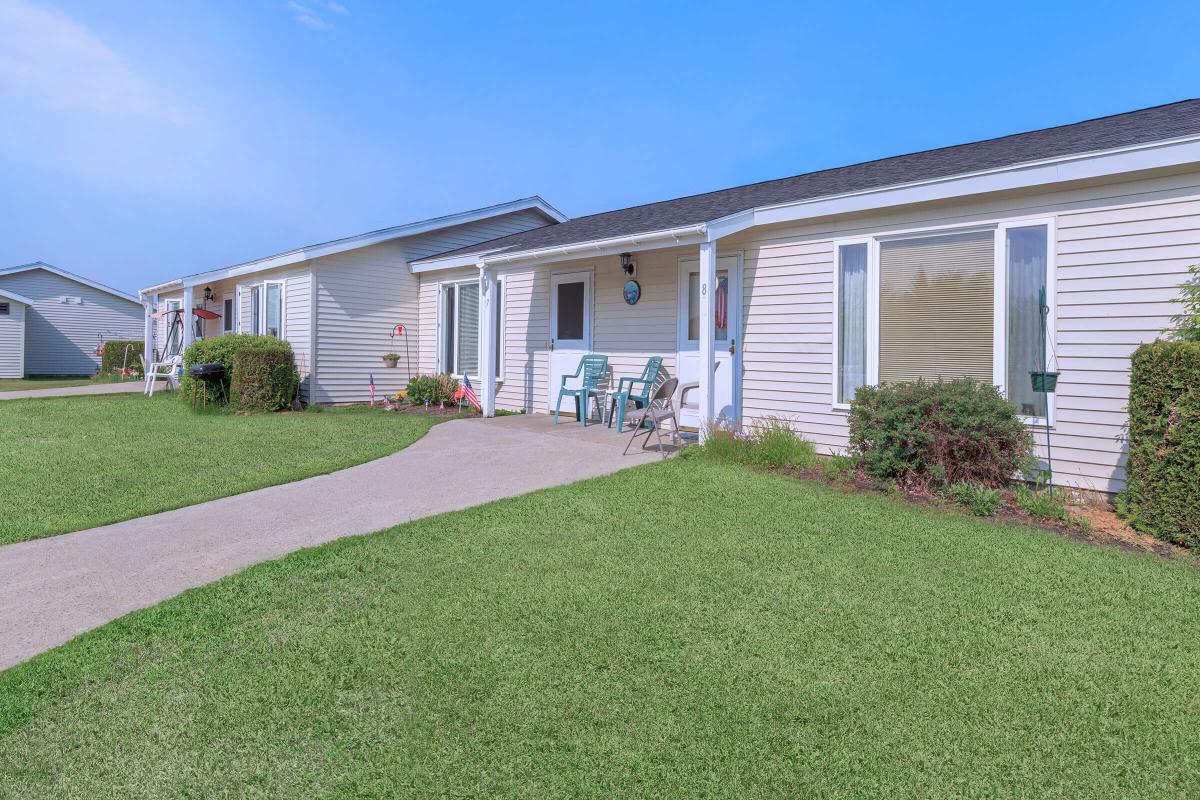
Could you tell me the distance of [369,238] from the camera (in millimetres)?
12477

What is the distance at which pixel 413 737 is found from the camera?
7.52 feet

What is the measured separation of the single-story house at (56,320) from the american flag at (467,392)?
19.3 m

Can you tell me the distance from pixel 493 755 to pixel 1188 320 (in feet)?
19.4

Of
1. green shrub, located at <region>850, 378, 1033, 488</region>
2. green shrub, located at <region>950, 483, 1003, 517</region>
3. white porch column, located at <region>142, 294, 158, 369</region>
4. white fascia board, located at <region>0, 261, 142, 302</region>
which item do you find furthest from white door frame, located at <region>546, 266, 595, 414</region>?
white fascia board, located at <region>0, 261, 142, 302</region>

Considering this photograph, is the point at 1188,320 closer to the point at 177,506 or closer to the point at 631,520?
the point at 631,520

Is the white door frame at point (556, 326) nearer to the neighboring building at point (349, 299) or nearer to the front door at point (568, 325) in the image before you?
the front door at point (568, 325)

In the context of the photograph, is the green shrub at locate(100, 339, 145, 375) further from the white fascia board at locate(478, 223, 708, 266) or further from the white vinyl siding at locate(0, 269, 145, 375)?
the white fascia board at locate(478, 223, 708, 266)

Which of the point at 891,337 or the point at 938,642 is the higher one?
the point at 891,337

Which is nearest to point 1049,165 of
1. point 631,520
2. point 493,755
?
point 631,520

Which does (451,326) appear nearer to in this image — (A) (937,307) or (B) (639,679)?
(A) (937,307)

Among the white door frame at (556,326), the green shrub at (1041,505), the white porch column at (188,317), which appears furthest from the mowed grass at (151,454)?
the green shrub at (1041,505)

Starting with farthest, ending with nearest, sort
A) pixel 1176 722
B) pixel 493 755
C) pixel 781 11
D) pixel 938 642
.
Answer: pixel 781 11 < pixel 938 642 < pixel 1176 722 < pixel 493 755

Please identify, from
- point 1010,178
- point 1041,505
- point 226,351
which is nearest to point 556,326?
point 226,351

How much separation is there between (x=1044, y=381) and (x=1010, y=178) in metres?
1.84
